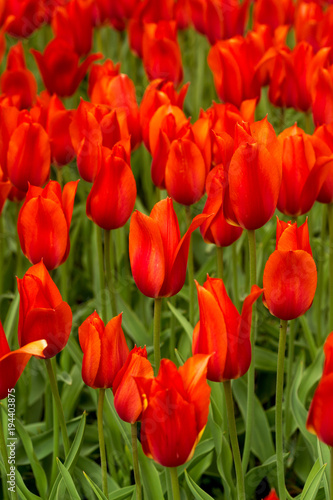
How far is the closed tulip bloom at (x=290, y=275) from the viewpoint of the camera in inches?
39.9

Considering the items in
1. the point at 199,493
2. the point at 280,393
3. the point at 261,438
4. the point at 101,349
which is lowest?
the point at 261,438

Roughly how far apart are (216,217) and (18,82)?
942mm

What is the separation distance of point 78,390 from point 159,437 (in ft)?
2.86

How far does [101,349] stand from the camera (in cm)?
106

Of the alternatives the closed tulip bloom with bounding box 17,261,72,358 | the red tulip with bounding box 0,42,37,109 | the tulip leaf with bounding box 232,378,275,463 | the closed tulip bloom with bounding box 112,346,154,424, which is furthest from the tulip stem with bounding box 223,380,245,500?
the red tulip with bounding box 0,42,37,109

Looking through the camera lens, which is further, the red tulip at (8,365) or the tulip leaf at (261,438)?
the tulip leaf at (261,438)

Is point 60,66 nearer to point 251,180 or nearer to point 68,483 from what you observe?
point 251,180

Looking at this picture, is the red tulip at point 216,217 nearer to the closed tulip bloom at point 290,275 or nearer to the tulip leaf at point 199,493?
the closed tulip bloom at point 290,275

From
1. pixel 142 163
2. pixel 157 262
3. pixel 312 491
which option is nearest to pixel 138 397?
pixel 157 262

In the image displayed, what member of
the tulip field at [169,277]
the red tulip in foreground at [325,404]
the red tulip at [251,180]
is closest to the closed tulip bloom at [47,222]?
the tulip field at [169,277]

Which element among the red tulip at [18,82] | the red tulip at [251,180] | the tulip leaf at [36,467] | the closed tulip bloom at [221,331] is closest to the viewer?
the closed tulip bloom at [221,331]

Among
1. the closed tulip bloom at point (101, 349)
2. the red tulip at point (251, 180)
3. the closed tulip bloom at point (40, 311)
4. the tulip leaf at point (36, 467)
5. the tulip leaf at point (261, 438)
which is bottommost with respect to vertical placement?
the tulip leaf at point (261, 438)

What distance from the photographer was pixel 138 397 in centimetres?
99

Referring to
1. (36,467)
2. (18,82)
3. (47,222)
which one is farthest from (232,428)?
(18,82)
